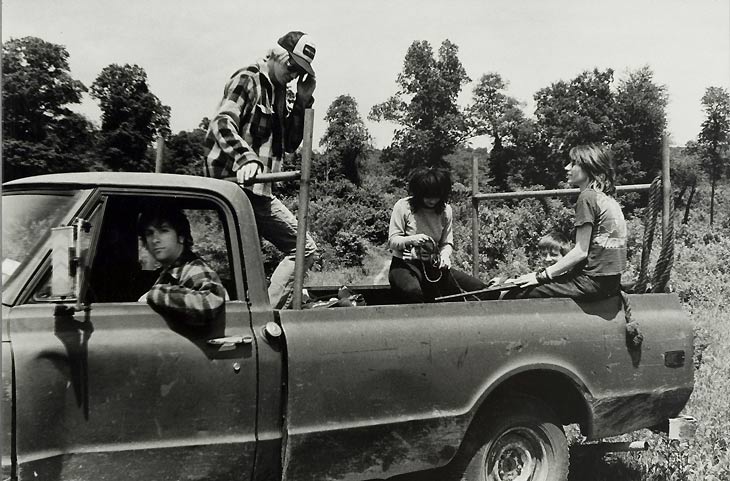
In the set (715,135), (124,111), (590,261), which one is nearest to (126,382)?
(590,261)

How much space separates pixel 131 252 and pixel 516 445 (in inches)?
87.8

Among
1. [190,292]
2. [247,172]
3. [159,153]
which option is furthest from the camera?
[159,153]

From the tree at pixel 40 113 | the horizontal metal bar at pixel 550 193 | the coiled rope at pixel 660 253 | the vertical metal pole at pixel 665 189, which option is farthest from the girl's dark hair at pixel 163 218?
the tree at pixel 40 113

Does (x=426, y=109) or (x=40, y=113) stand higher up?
(x=426, y=109)

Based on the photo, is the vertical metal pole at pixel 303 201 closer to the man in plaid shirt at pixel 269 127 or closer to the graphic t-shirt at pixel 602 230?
the man in plaid shirt at pixel 269 127

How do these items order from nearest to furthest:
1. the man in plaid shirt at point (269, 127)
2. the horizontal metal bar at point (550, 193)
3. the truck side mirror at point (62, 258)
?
the truck side mirror at point (62, 258), the man in plaid shirt at point (269, 127), the horizontal metal bar at point (550, 193)

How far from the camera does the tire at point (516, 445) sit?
12.0 ft

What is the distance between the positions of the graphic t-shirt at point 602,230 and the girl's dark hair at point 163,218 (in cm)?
224

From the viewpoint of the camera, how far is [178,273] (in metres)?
3.11

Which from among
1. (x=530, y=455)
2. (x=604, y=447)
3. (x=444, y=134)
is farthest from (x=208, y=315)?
(x=444, y=134)

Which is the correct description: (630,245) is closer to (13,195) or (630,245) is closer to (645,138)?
(13,195)

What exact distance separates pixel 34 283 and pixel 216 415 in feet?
2.88

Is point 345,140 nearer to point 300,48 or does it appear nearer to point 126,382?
point 300,48

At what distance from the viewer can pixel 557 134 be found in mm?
67000
